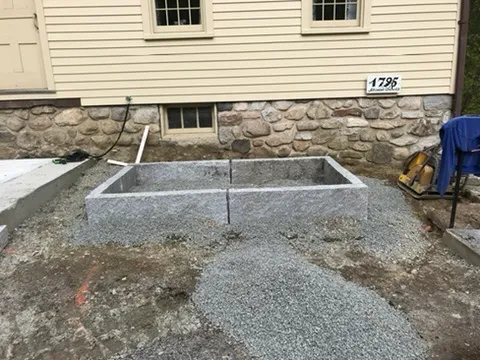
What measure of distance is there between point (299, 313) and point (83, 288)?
1421mm

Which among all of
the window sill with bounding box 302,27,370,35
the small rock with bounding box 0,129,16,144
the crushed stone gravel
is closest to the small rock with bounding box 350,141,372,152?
the window sill with bounding box 302,27,370,35

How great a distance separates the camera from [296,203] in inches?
133

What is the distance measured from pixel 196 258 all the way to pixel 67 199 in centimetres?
195

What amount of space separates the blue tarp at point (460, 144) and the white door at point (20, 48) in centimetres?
523

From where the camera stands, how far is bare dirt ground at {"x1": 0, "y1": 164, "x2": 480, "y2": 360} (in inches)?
77.9

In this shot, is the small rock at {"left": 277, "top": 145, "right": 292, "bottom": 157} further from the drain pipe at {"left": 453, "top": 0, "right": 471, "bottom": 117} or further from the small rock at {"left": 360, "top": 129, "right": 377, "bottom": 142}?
the drain pipe at {"left": 453, "top": 0, "right": 471, "bottom": 117}

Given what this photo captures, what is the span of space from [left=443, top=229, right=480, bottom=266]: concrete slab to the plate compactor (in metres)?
1.16

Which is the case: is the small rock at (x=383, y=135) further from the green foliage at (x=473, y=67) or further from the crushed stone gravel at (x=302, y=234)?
the green foliage at (x=473, y=67)

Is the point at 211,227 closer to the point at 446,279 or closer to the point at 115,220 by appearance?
the point at 115,220

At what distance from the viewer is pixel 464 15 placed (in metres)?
5.25

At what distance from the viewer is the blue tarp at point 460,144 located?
298 centimetres

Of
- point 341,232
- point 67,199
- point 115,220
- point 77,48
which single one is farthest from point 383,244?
point 77,48

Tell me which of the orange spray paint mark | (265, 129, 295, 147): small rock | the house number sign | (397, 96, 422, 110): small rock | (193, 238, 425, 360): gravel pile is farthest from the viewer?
(265, 129, 295, 147): small rock

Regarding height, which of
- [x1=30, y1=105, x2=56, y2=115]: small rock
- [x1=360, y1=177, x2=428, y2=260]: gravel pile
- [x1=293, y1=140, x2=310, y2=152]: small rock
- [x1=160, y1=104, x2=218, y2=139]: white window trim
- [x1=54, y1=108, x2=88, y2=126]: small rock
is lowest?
[x1=360, y1=177, x2=428, y2=260]: gravel pile
